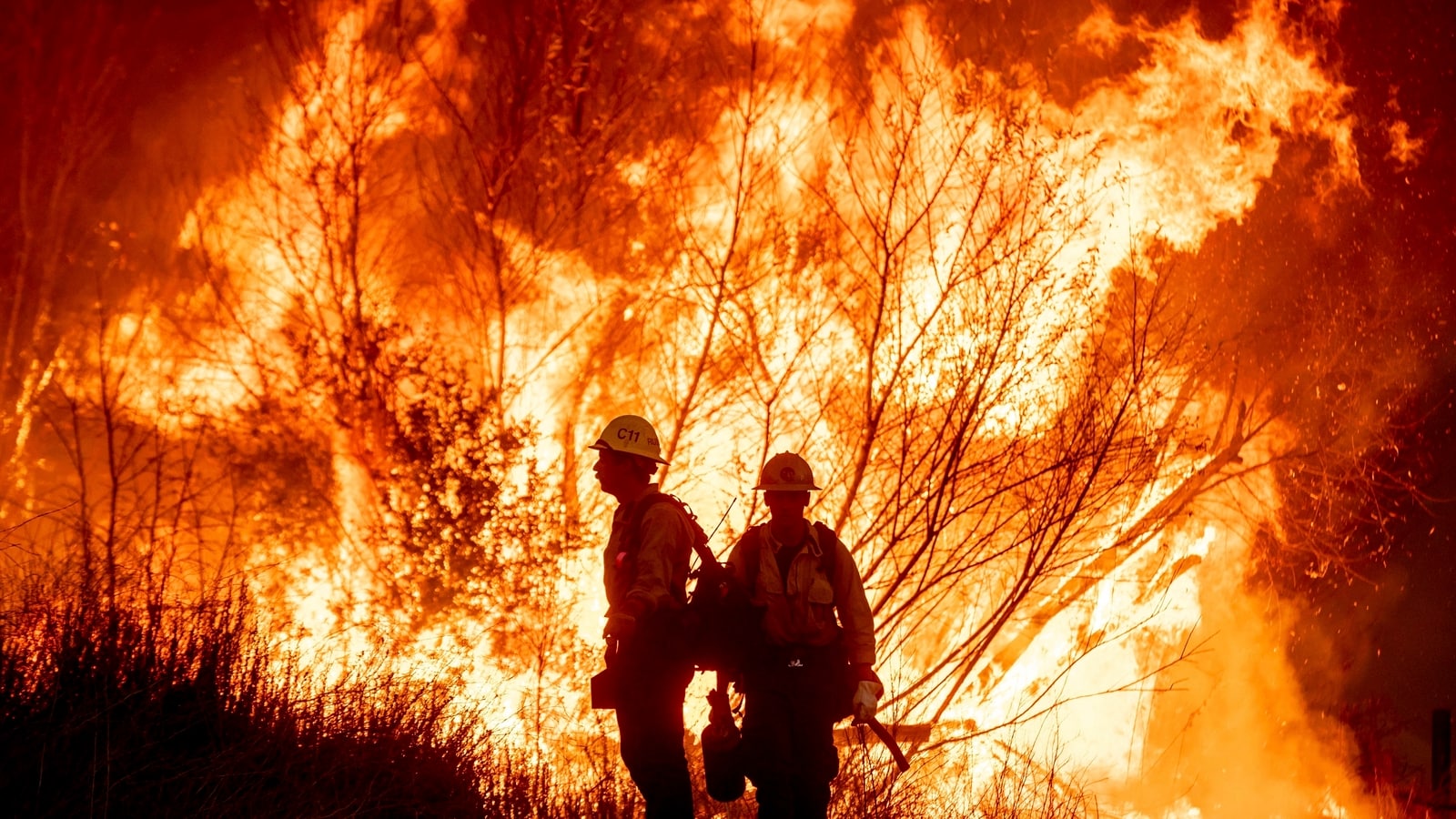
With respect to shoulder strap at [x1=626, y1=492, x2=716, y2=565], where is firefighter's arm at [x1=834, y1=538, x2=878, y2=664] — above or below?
below

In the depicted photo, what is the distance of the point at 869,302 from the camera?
10516 millimetres

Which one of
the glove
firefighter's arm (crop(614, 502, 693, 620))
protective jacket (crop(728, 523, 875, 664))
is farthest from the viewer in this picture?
protective jacket (crop(728, 523, 875, 664))

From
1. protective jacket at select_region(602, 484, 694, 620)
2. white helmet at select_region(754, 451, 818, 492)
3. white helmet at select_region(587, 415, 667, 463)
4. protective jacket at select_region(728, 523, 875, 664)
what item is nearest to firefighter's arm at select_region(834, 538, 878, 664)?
protective jacket at select_region(728, 523, 875, 664)

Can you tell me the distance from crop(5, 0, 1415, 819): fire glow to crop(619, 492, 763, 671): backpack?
14.1 ft

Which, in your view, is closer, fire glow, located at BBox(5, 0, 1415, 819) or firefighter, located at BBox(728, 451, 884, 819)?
firefighter, located at BBox(728, 451, 884, 819)

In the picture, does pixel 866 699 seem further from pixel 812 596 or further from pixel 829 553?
pixel 829 553

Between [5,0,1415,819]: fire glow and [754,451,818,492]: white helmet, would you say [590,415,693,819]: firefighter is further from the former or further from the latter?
[5,0,1415,819]: fire glow

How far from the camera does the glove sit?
490 cm

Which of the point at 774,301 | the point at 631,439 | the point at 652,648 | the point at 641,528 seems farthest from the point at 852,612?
the point at 774,301

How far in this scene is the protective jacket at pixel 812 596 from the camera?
505 centimetres

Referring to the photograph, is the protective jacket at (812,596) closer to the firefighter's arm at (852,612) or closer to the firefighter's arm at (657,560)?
the firefighter's arm at (852,612)

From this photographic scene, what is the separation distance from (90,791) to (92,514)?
7711mm

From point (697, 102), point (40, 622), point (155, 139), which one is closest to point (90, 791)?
point (40, 622)

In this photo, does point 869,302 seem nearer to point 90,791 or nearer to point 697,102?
point 697,102
